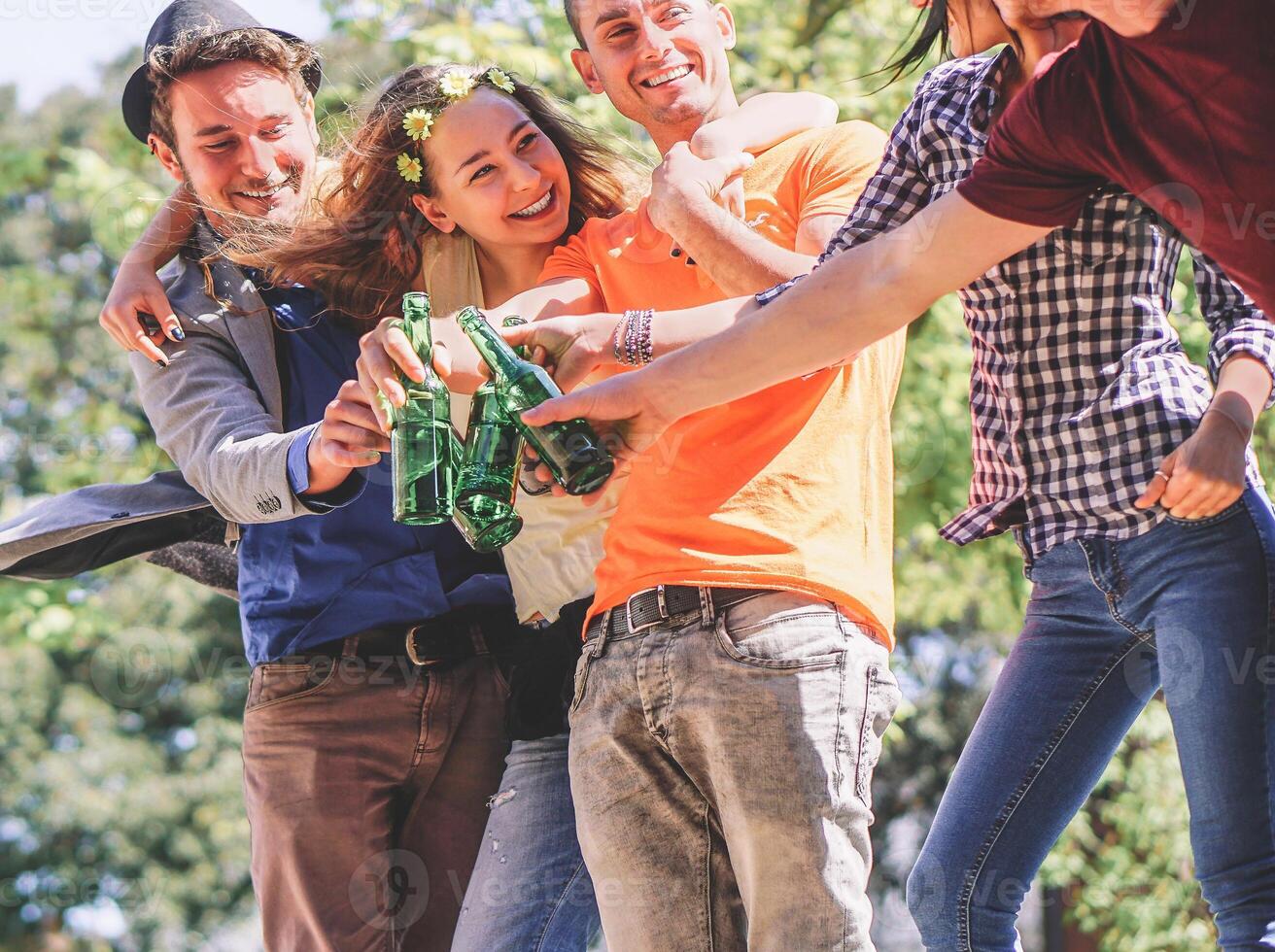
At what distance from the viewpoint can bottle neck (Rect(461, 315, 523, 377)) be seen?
7.15ft

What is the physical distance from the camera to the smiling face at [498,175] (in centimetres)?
278

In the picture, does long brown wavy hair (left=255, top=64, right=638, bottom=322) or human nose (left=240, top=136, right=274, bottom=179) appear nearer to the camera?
long brown wavy hair (left=255, top=64, right=638, bottom=322)

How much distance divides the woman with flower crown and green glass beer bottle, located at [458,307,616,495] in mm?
511

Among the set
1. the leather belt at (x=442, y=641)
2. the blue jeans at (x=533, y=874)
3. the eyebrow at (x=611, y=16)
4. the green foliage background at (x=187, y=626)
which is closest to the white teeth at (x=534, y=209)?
the eyebrow at (x=611, y=16)

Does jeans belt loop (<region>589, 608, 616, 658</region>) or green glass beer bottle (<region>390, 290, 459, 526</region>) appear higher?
green glass beer bottle (<region>390, 290, 459, 526</region>)

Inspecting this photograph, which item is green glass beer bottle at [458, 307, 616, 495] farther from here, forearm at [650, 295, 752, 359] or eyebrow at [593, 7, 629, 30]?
eyebrow at [593, 7, 629, 30]

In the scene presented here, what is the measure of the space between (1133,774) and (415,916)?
18.5 feet

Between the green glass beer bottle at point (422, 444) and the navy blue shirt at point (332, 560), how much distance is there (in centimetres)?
70

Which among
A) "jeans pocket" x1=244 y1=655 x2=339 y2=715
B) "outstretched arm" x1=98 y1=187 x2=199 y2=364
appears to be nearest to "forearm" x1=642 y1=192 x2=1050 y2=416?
"jeans pocket" x1=244 y1=655 x2=339 y2=715

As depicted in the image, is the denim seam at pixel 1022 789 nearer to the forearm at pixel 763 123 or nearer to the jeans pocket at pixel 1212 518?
the jeans pocket at pixel 1212 518

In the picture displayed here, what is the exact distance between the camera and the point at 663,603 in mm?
2168

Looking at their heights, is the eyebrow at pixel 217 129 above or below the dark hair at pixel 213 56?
below

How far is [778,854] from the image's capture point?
2.03m

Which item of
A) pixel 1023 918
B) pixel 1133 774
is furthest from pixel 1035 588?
pixel 1023 918
